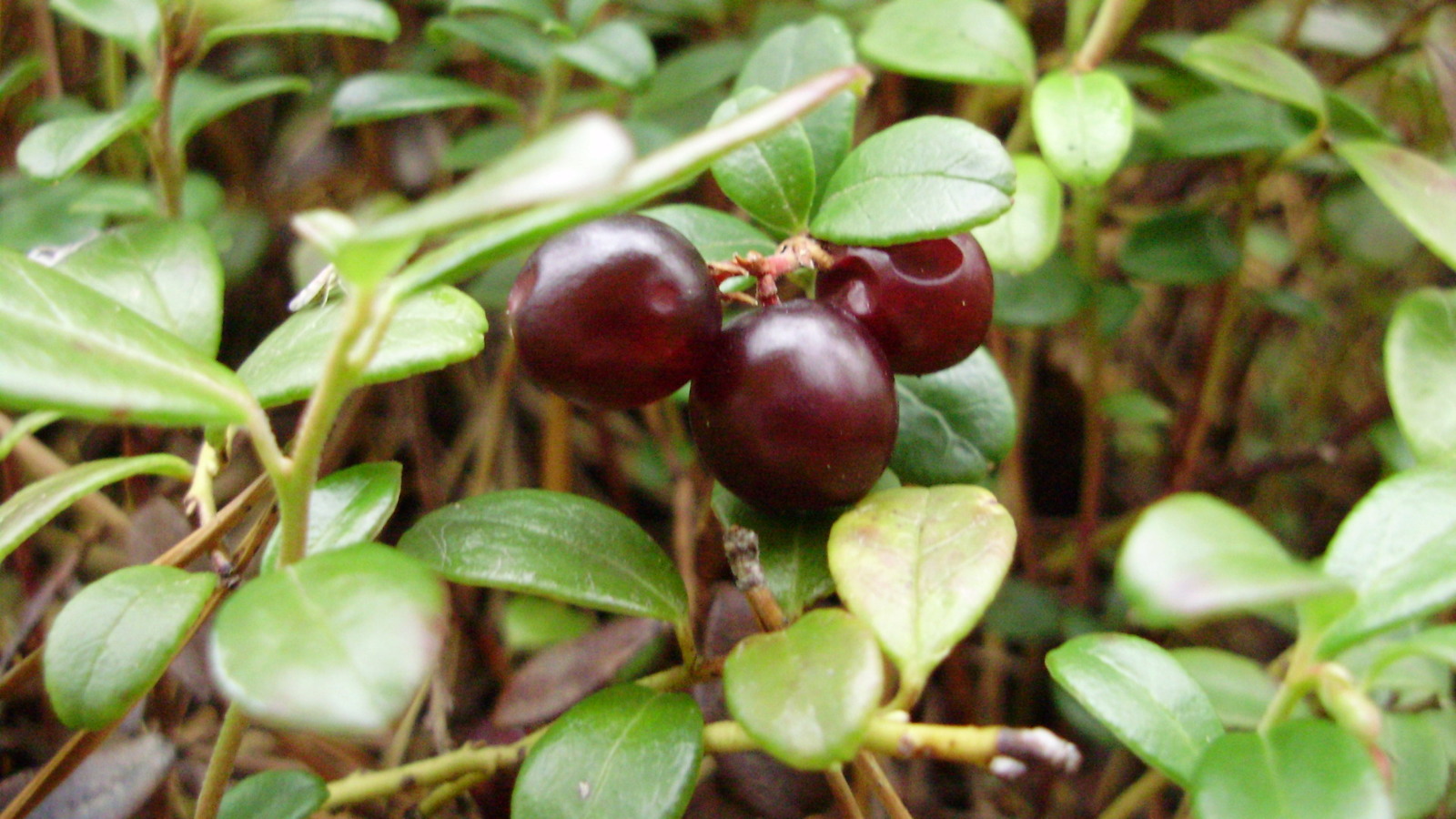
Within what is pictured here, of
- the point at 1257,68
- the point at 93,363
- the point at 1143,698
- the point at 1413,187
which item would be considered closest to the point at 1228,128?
the point at 1257,68

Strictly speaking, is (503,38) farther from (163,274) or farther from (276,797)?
(276,797)

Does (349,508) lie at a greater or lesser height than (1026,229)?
lesser

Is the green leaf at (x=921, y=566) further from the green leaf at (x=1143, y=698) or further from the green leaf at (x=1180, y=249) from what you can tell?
the green leaf at (x=1180, y=249)

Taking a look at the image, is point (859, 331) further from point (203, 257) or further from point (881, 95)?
point (881, 95)

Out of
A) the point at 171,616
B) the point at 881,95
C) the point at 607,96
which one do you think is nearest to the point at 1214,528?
the point at 171,616

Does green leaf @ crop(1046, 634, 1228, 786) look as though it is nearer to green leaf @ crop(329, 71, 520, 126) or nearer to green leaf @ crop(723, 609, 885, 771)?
green leaf @ crop(723, 609, 885, 771)
